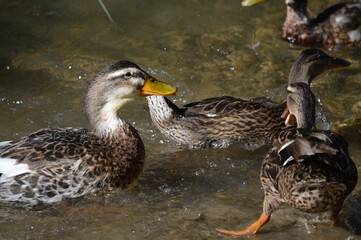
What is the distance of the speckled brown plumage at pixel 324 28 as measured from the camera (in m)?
8.46

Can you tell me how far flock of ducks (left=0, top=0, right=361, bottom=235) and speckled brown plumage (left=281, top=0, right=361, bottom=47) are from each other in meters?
1.76

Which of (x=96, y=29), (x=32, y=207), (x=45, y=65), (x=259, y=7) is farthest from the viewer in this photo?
(x=259, y=7)

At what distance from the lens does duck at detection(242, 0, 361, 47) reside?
846 cm

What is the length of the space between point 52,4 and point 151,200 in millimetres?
4416

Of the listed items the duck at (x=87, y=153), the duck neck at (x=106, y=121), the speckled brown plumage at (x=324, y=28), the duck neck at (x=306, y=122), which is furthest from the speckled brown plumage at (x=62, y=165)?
the speckled brown plumage at (x=324, y=28)

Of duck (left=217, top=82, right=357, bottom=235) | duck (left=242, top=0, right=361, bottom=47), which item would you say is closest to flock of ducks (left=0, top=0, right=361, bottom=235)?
duck (left=217, top=82, right=357, bottom=235)

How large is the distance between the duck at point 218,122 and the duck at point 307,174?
1.27m

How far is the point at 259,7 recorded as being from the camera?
909 cm

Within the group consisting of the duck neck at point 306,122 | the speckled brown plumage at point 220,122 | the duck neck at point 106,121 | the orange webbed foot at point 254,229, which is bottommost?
the orange webbed foot at point 254,229

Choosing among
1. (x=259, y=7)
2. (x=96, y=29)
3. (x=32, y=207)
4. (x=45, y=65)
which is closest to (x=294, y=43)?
(x=259, y=7)

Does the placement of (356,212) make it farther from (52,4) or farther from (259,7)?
(52,4)

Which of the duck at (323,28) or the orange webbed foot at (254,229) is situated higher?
the duck at (323,28)

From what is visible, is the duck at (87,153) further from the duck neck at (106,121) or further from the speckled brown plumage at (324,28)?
the speckled brown plumage at (324,28)

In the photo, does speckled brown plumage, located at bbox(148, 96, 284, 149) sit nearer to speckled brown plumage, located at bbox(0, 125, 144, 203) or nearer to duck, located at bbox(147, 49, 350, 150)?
duck, located at bbox(147, 49, 350, 150)
